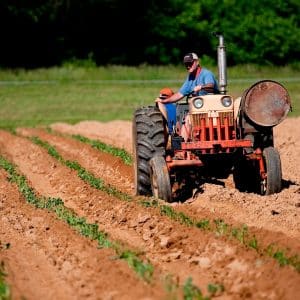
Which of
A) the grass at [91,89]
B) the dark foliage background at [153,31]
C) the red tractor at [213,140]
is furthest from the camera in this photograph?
the dark foliage background at [153,31]

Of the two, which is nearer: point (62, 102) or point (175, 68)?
point (62, 102)

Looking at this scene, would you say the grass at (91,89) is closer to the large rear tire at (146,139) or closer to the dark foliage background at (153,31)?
the dark foliage background at (153,31)

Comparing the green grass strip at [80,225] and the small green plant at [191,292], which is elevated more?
the small green plant at [191,292]

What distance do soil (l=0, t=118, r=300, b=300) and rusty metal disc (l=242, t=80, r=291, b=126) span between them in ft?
3.25

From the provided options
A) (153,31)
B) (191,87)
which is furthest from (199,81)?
(153,31)

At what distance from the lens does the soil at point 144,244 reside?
7.06m

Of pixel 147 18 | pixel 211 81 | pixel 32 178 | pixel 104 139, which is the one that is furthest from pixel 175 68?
pixel 211 81

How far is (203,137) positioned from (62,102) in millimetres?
19489

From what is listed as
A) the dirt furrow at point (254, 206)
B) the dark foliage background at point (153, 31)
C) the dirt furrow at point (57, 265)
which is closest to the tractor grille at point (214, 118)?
the dirt furrow at point (254, 206)

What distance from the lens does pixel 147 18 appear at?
42.8m

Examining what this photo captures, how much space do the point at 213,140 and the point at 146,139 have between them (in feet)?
2.91

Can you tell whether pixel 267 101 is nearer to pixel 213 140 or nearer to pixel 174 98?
pixel 213 140

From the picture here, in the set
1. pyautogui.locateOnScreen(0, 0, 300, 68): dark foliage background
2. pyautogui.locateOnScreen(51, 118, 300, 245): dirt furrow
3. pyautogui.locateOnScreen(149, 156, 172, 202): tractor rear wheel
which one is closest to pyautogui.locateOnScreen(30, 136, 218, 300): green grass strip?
pyautogui.locateOnScreen(149, 156, 172, 202): tractor rear wheel

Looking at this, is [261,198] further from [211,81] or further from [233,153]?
[211,81]
